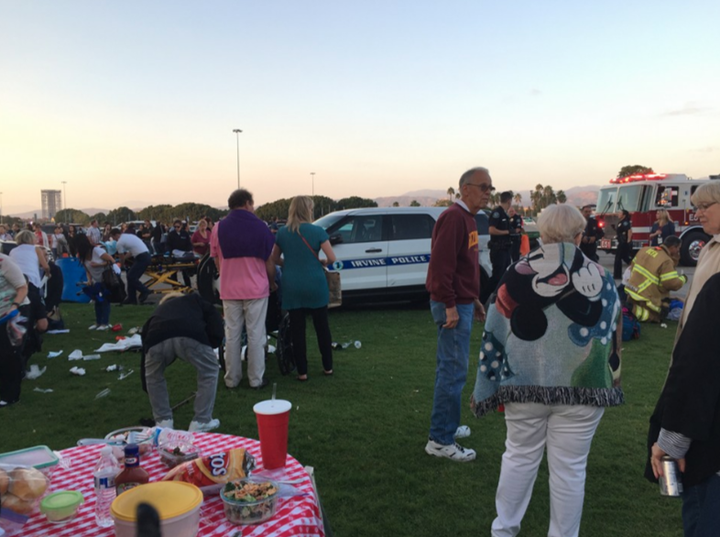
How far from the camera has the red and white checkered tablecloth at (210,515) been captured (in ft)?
5.19

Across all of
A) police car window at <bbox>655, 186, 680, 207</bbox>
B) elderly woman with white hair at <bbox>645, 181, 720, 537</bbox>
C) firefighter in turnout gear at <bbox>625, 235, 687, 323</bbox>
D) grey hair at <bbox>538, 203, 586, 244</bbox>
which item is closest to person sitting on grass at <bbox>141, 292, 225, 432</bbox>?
grey hair at <bbox>538, 203, 586, 244</bbox>

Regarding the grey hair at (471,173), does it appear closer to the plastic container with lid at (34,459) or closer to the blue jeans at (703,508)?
the blue jeans at (703,508)

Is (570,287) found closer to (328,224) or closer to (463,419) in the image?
(463,419)

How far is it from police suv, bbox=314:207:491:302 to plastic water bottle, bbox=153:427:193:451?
669 cm

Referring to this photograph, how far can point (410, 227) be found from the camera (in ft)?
30.7

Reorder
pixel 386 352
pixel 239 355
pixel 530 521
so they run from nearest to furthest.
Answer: pixel 530 521 → pixel 239 355 → pixel 386 352

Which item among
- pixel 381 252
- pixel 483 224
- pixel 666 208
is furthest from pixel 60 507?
pixel 666 208

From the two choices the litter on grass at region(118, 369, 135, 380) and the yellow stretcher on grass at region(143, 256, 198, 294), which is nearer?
the litter on grass at region(118, 369, 135, 380)

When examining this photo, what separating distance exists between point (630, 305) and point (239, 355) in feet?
20.8

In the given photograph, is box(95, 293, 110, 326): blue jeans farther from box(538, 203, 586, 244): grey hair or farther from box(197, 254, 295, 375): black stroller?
box(538, 203, 586, 244): grey hair

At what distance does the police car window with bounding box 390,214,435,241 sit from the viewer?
9.28 metres

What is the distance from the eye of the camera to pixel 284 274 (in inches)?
211

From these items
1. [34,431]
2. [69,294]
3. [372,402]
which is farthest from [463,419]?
[69,294]

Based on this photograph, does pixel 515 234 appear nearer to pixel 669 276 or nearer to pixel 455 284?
pixel 669 276
